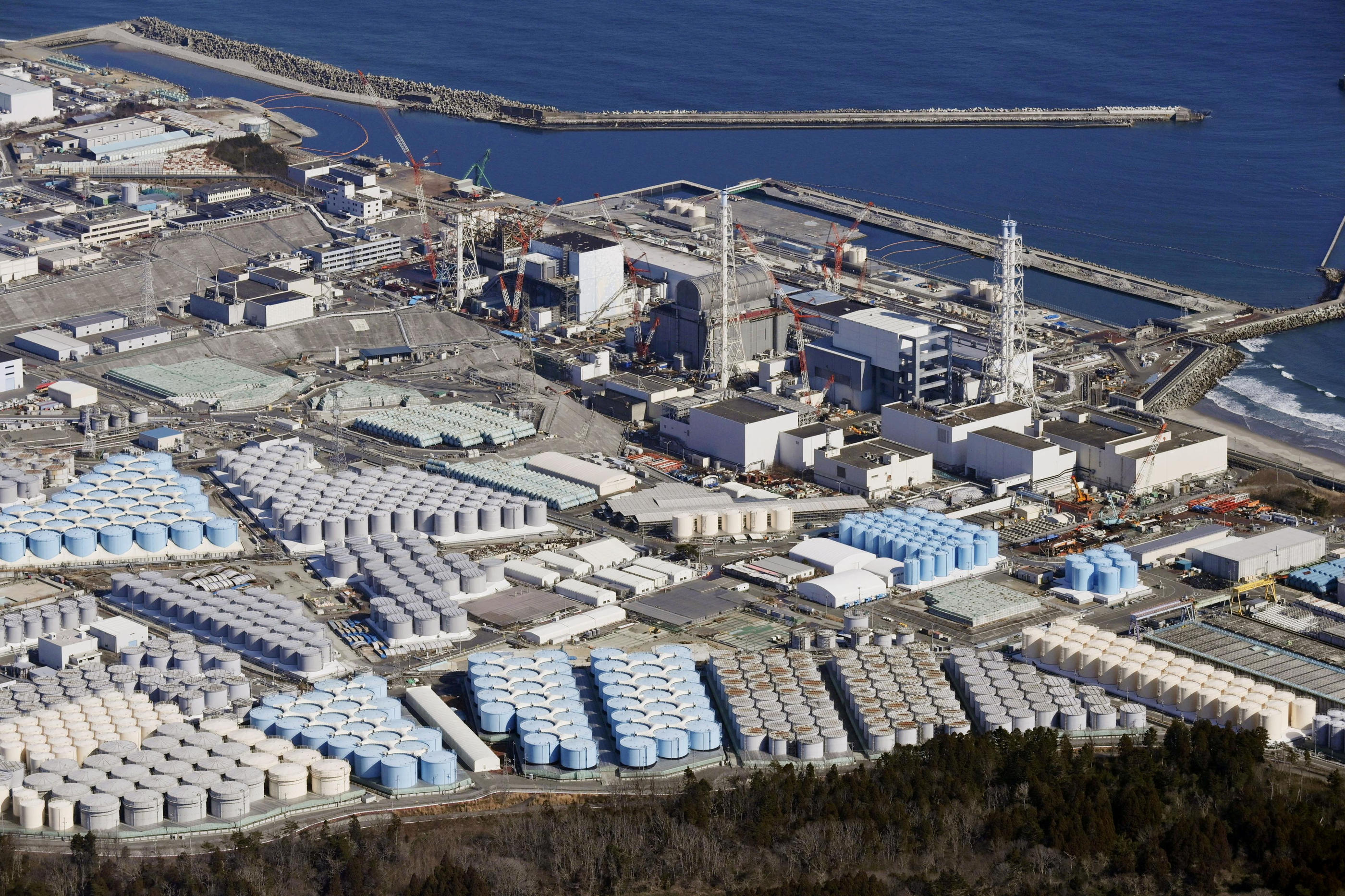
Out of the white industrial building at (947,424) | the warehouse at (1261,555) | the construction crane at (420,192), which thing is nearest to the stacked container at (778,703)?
the warehouse at (1261,555)

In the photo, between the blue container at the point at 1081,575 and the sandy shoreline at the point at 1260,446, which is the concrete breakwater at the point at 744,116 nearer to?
the sandy shoreline at the point at 1260,446

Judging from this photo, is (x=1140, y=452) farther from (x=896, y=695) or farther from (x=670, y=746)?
(x=670, y=746)

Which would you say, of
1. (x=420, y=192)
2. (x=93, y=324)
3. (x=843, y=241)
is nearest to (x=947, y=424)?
(x=843, y=241)

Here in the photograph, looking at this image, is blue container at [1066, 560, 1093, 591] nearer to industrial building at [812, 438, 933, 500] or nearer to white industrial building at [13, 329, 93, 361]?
industrial building at [812, 438, 933, 500]

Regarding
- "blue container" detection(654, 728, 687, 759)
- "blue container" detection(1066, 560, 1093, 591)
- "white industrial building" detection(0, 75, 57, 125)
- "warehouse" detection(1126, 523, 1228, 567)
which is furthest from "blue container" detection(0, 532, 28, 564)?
"white industrial building" detection(0, 75, 57, 125)

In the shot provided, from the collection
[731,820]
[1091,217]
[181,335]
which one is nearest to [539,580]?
[731,820]

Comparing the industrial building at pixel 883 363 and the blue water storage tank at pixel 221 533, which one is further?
the industrial building at pixel 883 363
